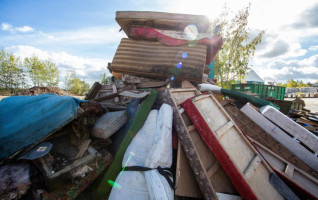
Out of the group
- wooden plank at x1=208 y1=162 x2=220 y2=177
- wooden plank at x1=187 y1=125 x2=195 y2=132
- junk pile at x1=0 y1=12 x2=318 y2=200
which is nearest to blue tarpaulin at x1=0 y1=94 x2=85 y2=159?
junk pile at x1=0 y1=12 x2=318 y2=200

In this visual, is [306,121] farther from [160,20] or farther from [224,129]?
[160,20]

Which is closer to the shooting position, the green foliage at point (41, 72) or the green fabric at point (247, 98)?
the green fabric at point (247, 98)

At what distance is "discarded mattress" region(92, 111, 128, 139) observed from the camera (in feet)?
5.92

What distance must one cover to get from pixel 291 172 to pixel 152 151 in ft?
5.70

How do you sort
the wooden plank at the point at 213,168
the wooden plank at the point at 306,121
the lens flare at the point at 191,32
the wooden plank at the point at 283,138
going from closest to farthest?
the wooden plank at the point at 213,168
the wooden plank at the point at 283,138
the lens flare at the point at 191,32
the wooden plank at the point at 306,121

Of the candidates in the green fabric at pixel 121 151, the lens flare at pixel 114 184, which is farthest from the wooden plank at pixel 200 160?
the lens flare at pixel 114 184

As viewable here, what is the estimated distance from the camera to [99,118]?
202cm

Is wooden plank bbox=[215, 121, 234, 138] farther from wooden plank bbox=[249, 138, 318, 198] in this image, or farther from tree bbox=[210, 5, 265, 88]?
tree bbox=[210, 5, 265, 88]

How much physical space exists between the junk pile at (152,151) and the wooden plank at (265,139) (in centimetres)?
1

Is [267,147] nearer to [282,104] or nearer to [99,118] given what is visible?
[99,118]

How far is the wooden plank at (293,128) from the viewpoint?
2022mm

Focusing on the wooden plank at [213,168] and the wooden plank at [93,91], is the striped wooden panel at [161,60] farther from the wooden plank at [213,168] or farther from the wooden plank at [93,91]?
the wooden plank at [213,168]

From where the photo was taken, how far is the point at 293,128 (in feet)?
7.07

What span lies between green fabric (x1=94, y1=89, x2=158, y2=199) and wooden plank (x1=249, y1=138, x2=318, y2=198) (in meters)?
1.49
